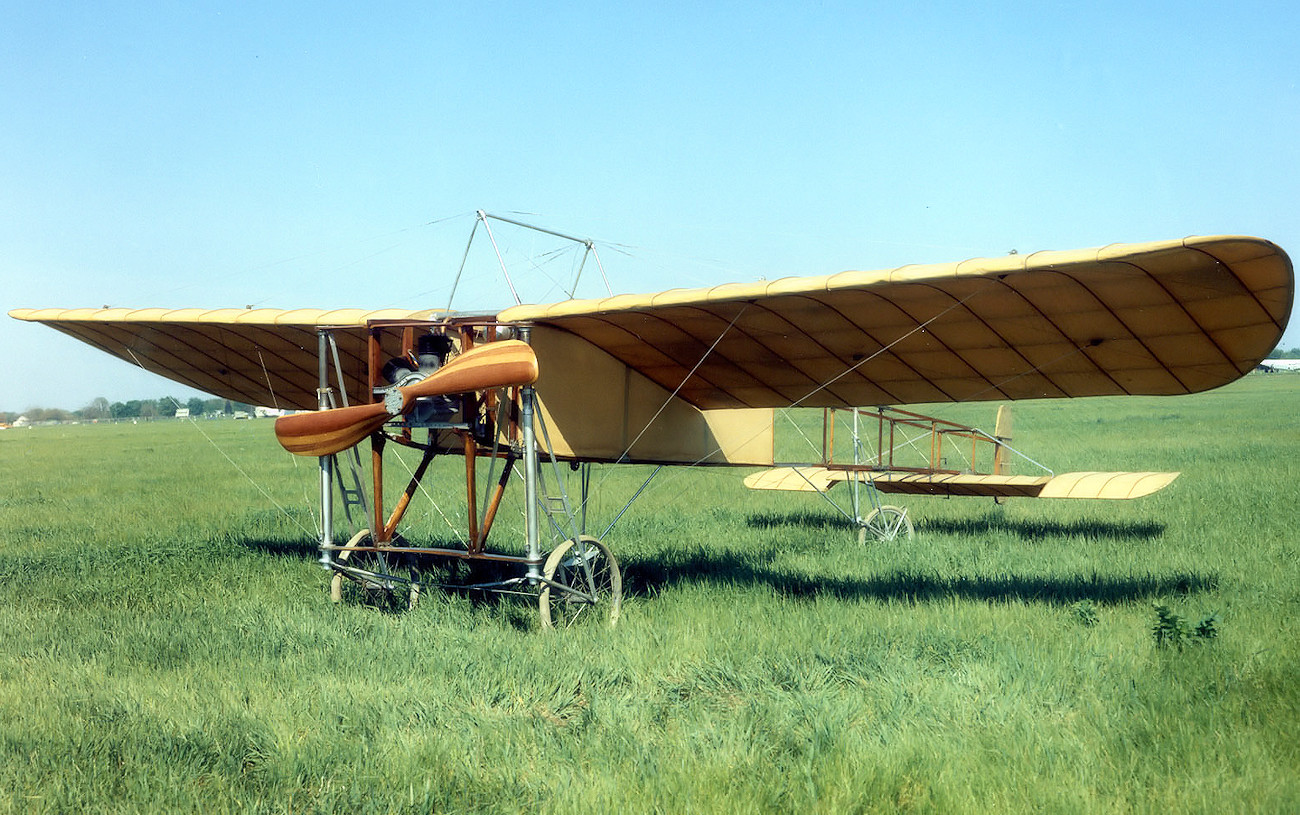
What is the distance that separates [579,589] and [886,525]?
698 centimetres

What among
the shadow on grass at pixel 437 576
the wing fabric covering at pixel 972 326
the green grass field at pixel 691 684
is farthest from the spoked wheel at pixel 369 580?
the wing fabric covering at pixel 972 326

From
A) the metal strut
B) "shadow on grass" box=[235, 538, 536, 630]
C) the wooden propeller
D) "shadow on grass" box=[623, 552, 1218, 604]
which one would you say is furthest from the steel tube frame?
"shadow on grass" box=[623, 552, 1218, 604]

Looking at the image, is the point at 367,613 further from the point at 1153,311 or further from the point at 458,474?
the point at 458,474

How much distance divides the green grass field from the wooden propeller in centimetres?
136

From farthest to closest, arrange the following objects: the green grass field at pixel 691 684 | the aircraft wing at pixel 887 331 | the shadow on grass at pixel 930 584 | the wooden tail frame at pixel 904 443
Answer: the wooden tail frame at pixel 904 443, the shadow on grass at pixel 930 584, the aircraft wing at pixel 887 331, the green grass field at pixel 691 684

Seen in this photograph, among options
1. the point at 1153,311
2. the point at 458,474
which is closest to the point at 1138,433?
the point at 458,474

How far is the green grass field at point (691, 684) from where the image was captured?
4.87 meters

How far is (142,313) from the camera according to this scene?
34.6ft

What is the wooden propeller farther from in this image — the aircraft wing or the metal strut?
the aircraft wing

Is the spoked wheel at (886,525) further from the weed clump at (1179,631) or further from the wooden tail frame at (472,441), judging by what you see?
the wooden tail frame at (472,441)

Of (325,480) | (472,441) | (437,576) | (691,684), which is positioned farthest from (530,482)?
(437,576)

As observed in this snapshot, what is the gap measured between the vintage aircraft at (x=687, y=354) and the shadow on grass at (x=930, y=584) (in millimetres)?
1343

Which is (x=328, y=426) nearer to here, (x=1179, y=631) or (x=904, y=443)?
(x=1179, y=631)

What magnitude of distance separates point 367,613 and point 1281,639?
736 centimetres
